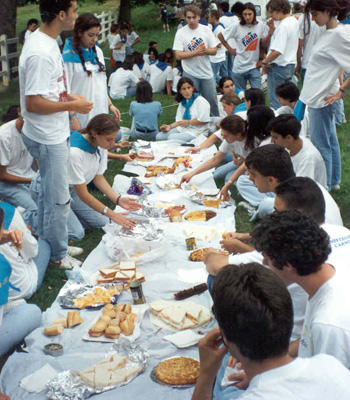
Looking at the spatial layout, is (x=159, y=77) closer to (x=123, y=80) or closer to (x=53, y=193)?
(x=123, y=80)

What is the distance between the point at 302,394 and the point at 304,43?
702cm

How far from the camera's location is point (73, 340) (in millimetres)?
3518

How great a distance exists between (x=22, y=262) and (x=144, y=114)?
4664mm

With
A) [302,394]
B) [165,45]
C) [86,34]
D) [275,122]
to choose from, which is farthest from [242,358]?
[165,45]

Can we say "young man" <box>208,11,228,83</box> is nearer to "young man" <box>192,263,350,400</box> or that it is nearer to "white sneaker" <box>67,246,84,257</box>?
"white sneaker" <box>67,246,84,257</box>

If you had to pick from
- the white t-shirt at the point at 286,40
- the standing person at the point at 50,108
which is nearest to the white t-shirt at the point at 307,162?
the standing person at the point at 50,108

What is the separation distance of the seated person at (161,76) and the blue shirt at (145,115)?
13.4 feet

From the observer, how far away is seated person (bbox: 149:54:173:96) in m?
12.2

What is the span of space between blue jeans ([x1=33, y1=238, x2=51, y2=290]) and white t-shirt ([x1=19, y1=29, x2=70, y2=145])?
2.95 feet

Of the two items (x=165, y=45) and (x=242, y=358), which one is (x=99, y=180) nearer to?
(x=242, y=358)

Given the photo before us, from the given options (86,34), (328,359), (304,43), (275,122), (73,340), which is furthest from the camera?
(304,43)

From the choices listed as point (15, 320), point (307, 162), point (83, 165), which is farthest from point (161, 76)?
point (15, 320)

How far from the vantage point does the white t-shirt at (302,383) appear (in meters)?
1.71

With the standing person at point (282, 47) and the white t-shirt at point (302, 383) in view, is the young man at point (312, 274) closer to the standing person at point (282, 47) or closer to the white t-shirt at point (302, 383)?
the white t-shirt at point (302, 383)
